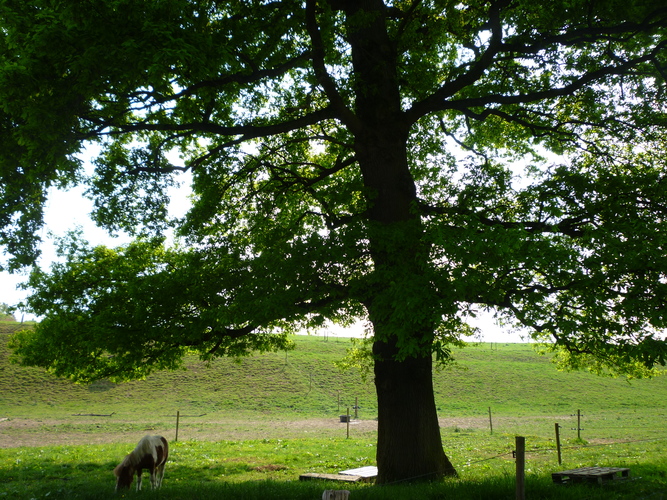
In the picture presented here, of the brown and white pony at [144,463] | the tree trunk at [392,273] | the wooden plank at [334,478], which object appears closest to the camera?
the tree trunk at [392,273]

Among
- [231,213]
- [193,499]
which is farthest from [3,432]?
[193,499]

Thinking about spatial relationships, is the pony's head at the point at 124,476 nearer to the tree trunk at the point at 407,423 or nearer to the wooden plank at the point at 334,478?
the wooden plank at the point at 334,478

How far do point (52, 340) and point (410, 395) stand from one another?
9054 mm

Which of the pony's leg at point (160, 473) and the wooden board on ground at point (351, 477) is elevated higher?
the wooden board on ground at point (351, 477)

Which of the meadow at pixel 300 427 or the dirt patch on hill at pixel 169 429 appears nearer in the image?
the meadow at pixel 300 427

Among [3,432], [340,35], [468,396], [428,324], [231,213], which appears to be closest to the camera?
[428,324]

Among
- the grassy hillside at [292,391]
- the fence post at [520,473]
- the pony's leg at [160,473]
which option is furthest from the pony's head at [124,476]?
the grassy hillside at [292,391]

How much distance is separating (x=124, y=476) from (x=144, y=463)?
0.67m

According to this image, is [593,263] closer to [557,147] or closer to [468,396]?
[557,147]

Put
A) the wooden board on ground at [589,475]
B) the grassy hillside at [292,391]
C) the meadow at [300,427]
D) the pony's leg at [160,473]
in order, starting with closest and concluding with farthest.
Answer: the wooden board on ground at [589,475] → the meadow at [300,427] → the pony's leg at [160,473] → the grassy hillside at [292,391]

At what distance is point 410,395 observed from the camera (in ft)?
38.3

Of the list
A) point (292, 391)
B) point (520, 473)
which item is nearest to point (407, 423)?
point (520, 473)

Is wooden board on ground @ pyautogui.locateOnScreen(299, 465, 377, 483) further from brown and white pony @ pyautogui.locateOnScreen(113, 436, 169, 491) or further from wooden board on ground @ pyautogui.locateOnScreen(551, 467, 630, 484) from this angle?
wooden board on ground @ pyautogui.locateOnScreen(551, 467, 630, 484)

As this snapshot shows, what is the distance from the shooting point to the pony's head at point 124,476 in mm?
11789
